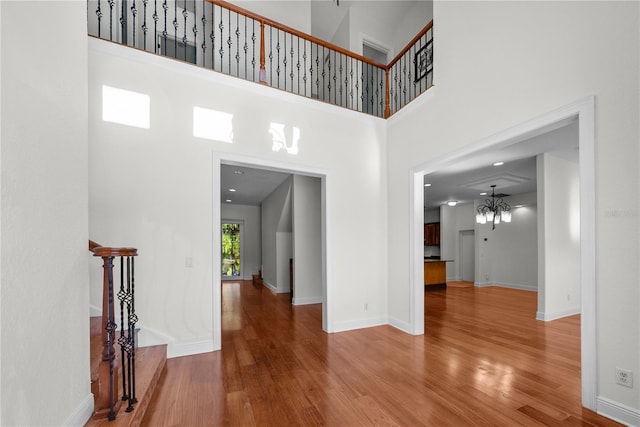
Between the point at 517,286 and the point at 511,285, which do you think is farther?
the point at 511,285

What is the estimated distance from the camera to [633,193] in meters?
1.92

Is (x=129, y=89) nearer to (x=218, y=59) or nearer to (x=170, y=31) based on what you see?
(x=218, y=59)

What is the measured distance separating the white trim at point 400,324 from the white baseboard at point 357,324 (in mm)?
127

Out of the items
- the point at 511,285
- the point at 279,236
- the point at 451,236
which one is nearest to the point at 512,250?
the point at 511,285

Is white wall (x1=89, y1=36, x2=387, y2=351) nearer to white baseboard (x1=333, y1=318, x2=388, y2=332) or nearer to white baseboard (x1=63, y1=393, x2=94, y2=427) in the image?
white baseboard (x1=333, y1=318, x2=388, y2=332)

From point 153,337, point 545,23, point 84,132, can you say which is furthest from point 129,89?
point 545,23

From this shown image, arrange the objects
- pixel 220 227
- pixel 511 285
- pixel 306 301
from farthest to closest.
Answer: pixel 511 285
pixel 306 301
pixel 220 227

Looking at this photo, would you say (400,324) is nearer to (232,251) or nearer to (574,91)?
(574,91)

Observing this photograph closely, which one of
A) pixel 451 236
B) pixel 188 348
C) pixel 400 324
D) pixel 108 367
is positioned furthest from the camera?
pixel 451 236

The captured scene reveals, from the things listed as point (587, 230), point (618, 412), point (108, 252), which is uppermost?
point (587, 230)

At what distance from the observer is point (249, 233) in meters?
10.6

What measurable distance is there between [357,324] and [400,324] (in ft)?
2.11

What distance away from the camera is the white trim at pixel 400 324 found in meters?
4.03

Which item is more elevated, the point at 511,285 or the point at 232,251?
Result: the point at 232,251
